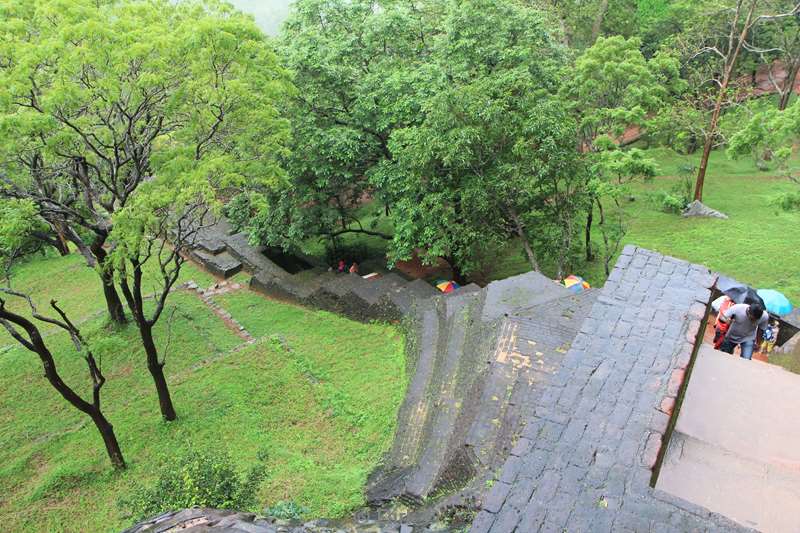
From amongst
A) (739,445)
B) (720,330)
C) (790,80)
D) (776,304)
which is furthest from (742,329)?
(790,80)

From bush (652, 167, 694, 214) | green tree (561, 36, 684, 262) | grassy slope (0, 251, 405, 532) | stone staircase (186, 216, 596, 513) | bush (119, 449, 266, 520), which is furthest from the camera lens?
bush (652, 167, 694, 214)

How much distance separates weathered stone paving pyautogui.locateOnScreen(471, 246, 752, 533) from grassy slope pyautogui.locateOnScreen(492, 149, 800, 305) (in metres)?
9.05

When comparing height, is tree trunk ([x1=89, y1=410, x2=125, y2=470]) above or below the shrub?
below

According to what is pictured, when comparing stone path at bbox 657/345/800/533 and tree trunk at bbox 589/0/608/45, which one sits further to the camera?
tree trunk at bbox 589/0/608/45

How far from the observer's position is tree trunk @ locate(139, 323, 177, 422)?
33.7 ft

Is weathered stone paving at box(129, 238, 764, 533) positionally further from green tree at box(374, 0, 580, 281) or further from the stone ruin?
green tree at box(374, 0, 580, 281)

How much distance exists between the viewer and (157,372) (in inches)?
421

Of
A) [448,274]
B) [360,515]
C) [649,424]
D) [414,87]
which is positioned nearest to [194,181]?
[360,515]

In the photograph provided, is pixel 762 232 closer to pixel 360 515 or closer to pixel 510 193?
pixel 510 193

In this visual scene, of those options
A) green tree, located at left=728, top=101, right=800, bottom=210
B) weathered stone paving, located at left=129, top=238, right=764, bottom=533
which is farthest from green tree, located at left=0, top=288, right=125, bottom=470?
green tree, located at left=728, top=101, right=800, bottom=210

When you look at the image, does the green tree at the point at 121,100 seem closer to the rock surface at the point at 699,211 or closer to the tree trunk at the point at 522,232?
the tree trunk at the point at 522,232

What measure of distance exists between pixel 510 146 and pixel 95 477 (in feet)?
34.0

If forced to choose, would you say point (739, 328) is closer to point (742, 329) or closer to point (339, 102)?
point (742, 329)

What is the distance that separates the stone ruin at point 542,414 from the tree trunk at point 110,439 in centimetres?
433
